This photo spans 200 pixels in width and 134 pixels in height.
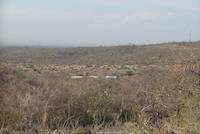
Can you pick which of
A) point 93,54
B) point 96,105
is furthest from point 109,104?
point 93,54

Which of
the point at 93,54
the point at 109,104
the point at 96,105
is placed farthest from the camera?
the point at 93,54

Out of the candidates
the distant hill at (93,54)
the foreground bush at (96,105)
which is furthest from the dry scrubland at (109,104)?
the distant hill at (93,54)

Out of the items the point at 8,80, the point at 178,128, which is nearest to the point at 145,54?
the point at 8,80

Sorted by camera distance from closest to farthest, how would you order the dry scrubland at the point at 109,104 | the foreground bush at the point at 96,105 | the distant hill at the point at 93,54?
the dry scrubland at the point at 109,104, the foreground bush at the point at 96,105, the distant hill at the point at 93,54

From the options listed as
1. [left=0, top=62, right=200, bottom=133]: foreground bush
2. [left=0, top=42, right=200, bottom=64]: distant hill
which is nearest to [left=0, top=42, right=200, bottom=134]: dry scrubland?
[left=0, top=62, right=200, bottom=133]: foreground bush

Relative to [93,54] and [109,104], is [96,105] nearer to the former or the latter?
[109,104]

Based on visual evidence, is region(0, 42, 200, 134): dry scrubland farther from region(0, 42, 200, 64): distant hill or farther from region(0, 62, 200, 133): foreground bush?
region(0, 42, 200, 64): distant hill

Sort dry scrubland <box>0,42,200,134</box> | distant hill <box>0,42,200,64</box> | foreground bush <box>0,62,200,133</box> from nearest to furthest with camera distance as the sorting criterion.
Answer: dry scrubland <box>0,42,200,134</box> → foreground bush <box>0,62,200,133</box> → distant hill <box>0,42,200,64</box>

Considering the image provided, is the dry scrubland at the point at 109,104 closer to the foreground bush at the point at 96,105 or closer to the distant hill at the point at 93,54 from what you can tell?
the foreground bush at the point at 96,105

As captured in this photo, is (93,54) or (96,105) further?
(93,54)

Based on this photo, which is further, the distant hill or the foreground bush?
the distant hill

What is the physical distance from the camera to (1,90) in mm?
16578

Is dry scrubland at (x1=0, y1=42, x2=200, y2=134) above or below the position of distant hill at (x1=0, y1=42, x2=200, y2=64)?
above

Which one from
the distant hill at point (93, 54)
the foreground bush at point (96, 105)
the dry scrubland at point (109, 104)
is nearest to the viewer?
the dry scrubland at point (109, 104)
